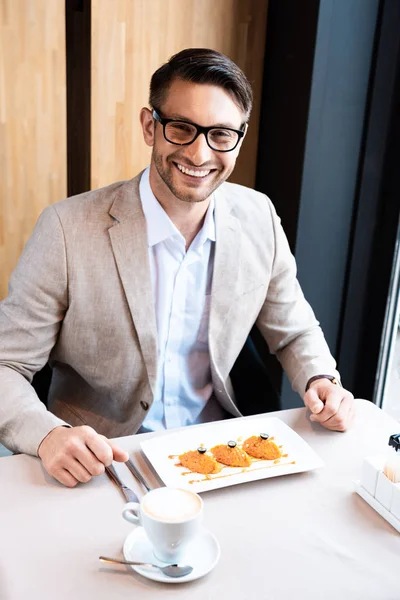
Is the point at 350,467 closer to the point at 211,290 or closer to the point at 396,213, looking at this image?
the point at 211,290

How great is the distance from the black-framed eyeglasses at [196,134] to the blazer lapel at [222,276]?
0.71 feet

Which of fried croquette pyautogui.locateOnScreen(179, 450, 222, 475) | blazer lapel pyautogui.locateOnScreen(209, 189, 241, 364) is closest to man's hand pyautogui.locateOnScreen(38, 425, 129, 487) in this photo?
fried croquette pyautogui.locateOnScreen(179, 450, 222, 475)

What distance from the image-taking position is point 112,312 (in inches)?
61.7

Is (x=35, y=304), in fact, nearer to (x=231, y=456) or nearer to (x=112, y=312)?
(x=112, y=312)

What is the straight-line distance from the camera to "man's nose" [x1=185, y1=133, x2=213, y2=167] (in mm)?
1521

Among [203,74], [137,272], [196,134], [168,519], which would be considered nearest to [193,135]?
[196,134]

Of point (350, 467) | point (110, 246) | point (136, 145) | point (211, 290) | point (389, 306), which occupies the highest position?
point (136, 145)

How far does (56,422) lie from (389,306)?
1.69m

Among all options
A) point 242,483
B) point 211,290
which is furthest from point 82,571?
point 211,290

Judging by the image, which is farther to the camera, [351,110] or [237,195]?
[351,110]

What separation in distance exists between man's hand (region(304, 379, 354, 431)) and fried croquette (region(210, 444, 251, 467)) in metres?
0.22

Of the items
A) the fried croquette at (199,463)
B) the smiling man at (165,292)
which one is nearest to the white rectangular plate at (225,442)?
the fried croquette at (199,463)

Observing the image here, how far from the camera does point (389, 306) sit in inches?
103

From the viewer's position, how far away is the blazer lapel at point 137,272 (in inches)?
61.4
